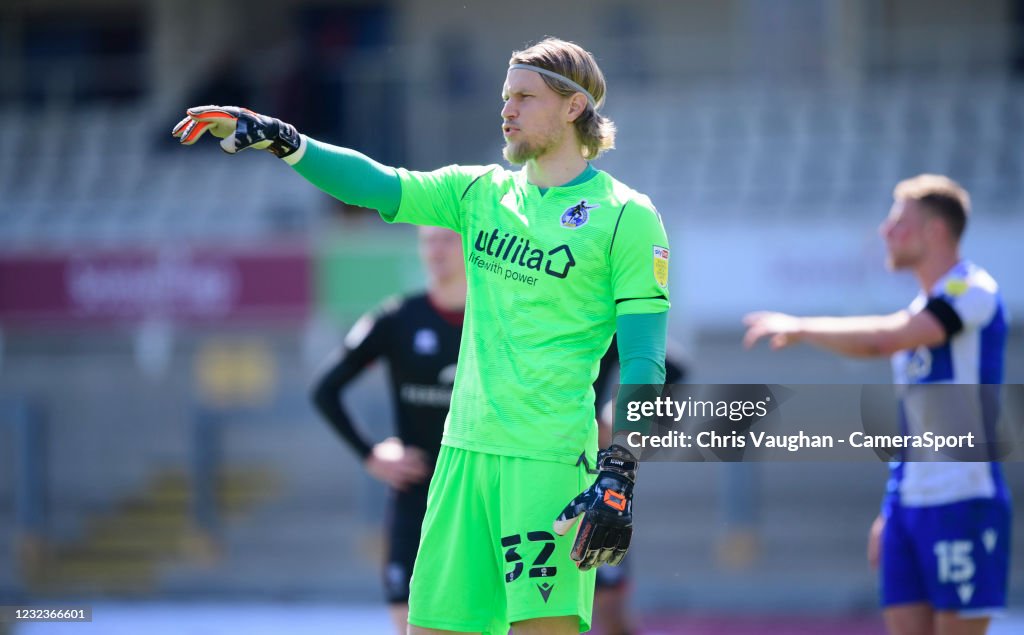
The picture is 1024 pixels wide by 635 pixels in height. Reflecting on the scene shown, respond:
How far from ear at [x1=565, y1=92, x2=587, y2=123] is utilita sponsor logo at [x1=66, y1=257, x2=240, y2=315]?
9961mm

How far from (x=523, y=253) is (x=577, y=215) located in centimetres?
18

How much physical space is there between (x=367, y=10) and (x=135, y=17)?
3626 mm

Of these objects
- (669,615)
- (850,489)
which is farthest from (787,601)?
(850,489)

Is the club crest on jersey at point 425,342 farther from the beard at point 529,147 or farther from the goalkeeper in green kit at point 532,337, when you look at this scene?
the beard at point 529,147

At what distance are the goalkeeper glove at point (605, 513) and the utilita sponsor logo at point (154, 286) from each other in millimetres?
10257

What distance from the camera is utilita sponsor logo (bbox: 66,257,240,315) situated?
13047mm

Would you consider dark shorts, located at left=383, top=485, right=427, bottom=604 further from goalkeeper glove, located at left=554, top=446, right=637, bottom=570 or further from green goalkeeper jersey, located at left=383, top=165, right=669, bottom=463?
goalkeeper glove, located at left=554, top=446, right=637, bottom=570

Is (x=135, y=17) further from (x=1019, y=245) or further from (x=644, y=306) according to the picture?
(x=644, y=306)

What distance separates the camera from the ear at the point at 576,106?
138 inches

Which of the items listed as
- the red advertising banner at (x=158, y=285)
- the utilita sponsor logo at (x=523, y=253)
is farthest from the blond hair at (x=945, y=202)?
the red advertising banner at (x=158, y=285)

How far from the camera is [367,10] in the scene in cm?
1883

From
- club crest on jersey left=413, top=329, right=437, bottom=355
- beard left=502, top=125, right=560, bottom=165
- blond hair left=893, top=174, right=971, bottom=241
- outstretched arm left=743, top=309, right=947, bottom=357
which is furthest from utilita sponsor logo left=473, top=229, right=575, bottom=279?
blond hair left=893, top=174, right=971, bottom=241

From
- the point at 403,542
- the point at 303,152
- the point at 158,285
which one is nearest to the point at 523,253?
the point at 303,152

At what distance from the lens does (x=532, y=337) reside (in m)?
3.40
